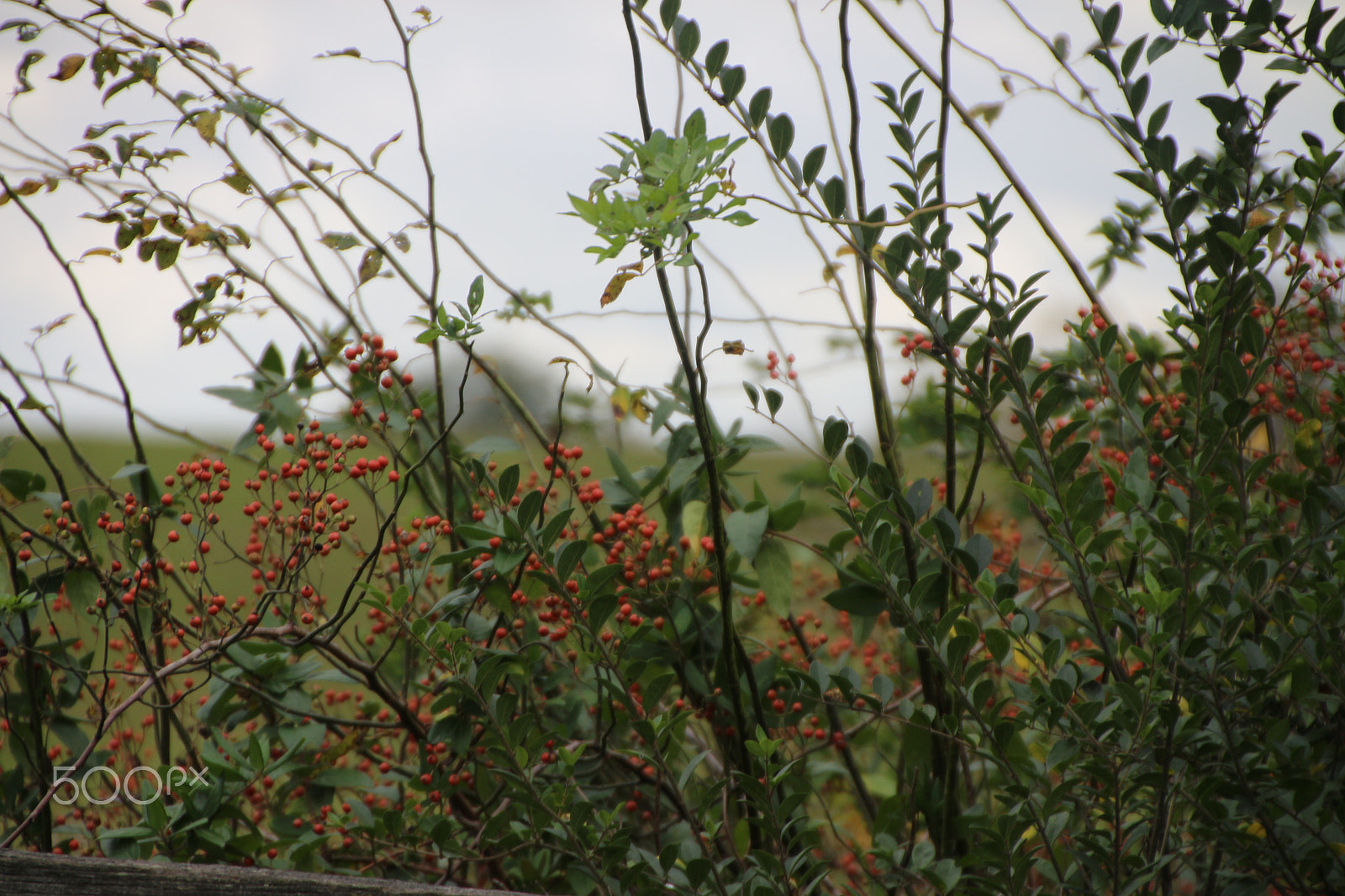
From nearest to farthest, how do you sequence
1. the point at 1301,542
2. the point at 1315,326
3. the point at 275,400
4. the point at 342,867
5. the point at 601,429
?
1. the point at 1301,542
2. the point at 342,867
3. the point at 275,400
4. the point at 1315,326
5. the point at 601,429

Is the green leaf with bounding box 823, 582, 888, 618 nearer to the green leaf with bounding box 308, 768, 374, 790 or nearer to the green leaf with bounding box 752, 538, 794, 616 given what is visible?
the green leaf with bounding box 752, 538, 794, 616

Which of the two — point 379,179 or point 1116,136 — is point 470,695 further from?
point 1116,136

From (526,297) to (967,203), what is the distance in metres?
0.85

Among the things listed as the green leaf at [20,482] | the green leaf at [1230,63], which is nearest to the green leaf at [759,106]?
the green leaf at [1230,63]

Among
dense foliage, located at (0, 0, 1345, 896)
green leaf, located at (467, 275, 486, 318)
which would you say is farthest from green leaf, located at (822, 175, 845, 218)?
green leaf, located at (467, 275, 486, 318)

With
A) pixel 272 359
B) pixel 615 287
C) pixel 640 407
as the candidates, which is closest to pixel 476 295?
pixel 615 287

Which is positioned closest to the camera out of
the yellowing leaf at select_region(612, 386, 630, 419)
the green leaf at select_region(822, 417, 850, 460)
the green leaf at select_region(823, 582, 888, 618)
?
the green leaf at select_region(822, 417, 850, 460)

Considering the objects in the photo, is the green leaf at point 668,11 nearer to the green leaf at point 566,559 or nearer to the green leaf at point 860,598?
the green leaf at point 566,559

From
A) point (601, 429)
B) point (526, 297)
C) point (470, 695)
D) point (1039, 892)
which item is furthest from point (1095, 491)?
point (601, 429)

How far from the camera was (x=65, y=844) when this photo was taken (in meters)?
1.52

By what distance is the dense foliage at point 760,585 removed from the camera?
0.99 meters

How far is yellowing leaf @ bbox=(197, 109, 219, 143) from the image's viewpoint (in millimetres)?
1353

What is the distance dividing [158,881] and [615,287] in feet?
Answer: 2.35

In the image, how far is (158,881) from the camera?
2.87 feet
